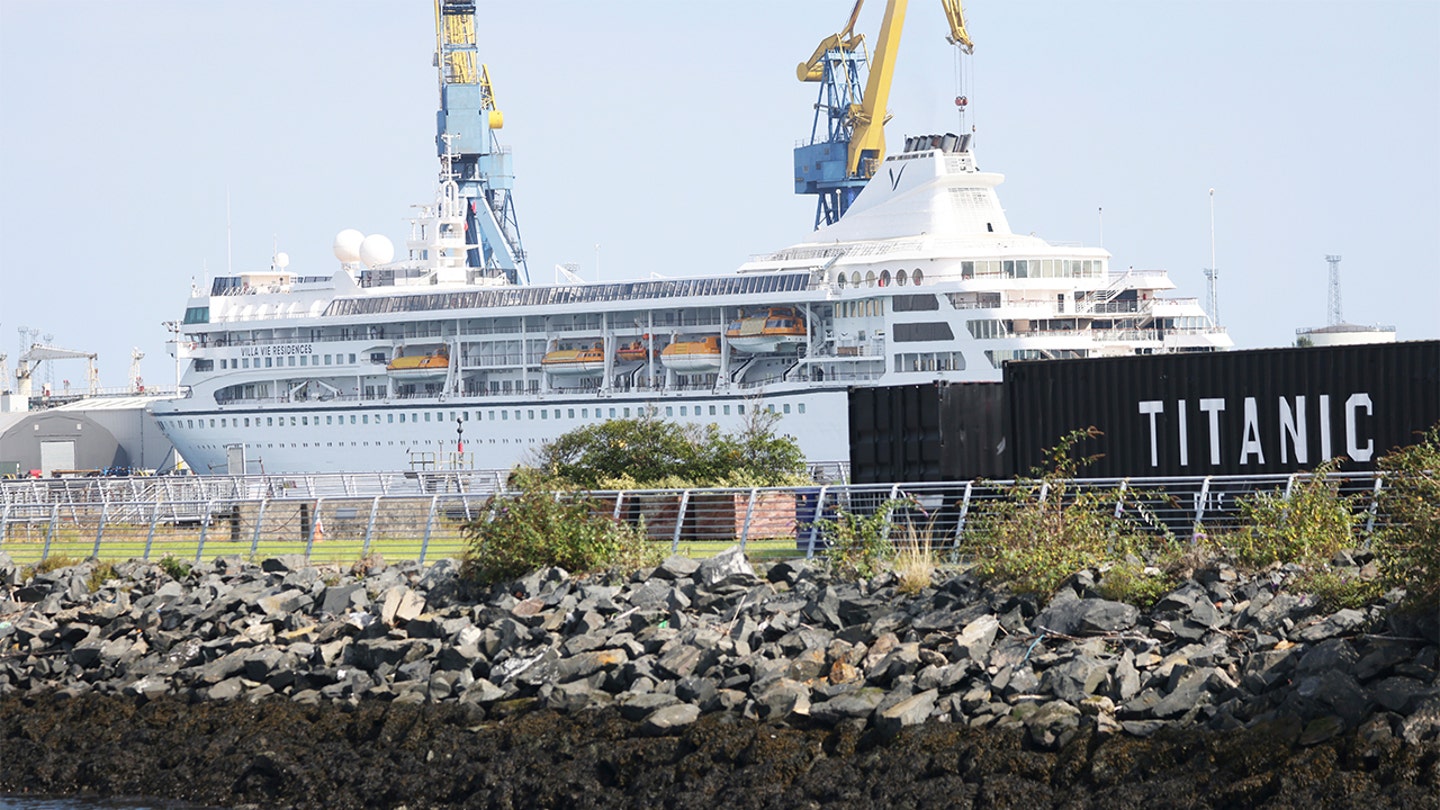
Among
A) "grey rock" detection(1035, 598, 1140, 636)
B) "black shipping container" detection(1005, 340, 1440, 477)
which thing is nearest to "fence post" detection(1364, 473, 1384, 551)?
"grey rock" detection(1035, 598, 1140, 636)

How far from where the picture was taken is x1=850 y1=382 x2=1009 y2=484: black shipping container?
74.2 feet

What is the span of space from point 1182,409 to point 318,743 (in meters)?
11.1

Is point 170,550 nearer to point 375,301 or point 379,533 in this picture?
point 379,533

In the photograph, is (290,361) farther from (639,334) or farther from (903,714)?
(903,714)

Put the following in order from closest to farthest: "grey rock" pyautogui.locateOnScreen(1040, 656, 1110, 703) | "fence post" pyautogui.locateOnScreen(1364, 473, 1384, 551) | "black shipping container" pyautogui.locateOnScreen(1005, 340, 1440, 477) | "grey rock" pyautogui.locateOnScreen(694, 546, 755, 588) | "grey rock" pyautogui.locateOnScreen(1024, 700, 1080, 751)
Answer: "grey rock" pyautogui.locateOnScreen(1024, 700, 1080, 751) → "grey rock" pyautogui.locateOnScreen(1040, 656, 1110, 703) → "fence post" pyautogui.locateOnScreen(1364, 473, 1384, 551) → "grey rock" pyautogui.locateOnScreen(694, 546, 755, 588) → "black shipping container" pyautogui.locateOnScreen(1005, 340, 1440, 477)

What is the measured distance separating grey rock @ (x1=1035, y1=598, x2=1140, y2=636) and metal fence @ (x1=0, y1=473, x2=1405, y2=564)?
7.04ft

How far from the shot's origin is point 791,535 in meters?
22.8

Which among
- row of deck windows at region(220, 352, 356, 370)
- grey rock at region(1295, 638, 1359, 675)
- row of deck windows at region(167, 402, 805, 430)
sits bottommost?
grey rock at region(1295, 638, 1359, 675)

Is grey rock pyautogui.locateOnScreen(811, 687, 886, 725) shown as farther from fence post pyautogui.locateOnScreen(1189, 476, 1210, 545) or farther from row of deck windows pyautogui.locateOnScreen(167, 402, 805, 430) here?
row of deck windows pyautogui.locateOnScreen(167, 402, 805, 430)

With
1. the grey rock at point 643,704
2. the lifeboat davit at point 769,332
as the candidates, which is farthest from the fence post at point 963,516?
the lifeboat davit at point 769,332

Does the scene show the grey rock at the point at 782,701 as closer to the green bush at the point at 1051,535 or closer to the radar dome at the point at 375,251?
the green bush at the point at 1051,535

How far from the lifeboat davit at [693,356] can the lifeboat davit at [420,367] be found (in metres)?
8.79

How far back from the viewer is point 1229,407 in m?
20.7

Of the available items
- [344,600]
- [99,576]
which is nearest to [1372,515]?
[344,600]
